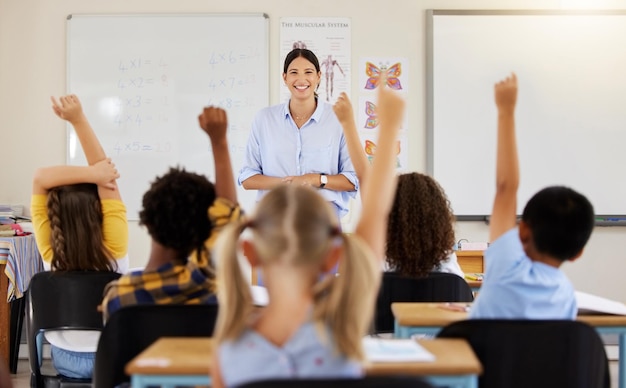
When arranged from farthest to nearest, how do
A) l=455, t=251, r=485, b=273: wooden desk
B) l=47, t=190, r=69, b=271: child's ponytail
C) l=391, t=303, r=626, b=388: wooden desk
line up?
l=455, t=251, r=485, b=273: wooden desk → l=47, t=190, r=69, b=271: child's ponytail → l=391, t=303, r=626, b=388: wooden desk

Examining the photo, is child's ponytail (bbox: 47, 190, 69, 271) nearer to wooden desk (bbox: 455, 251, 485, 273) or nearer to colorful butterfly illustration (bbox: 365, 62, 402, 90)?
wooden desk (bbox: 455, 251, 485, 273)

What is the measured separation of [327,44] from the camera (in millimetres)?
4988

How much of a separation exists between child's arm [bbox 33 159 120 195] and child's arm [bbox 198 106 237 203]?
65 cm

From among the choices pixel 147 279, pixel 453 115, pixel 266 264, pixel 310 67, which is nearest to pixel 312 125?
pixel 310 67

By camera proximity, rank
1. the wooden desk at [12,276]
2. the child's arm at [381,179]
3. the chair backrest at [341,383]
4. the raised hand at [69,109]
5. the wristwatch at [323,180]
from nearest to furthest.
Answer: the chair backrest at [341,383], the child's arm at [381,179], the raised hand at [69,109], the wristwatch at [323,180], the wooden desk at [12,276]

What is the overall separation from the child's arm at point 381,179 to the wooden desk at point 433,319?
0.49 meters

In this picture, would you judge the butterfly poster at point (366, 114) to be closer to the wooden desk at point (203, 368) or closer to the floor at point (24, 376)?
the floor at point (24, 376)

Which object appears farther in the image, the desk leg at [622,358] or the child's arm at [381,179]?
the desk leg at [622,358]

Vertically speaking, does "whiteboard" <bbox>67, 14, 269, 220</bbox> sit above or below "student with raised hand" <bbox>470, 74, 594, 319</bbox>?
above

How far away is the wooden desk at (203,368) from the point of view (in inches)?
54.4

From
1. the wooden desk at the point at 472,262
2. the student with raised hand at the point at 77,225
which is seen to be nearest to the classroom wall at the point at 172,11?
the wooden desk at the point at 472,262

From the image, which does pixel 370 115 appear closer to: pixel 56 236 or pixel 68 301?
pixel 56 236

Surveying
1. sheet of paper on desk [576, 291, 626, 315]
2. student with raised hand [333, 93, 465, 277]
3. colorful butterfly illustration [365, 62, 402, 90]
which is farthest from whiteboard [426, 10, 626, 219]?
sheet of paper on desk [576, 291, 626, 315]

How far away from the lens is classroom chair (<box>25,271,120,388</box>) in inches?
89.1
